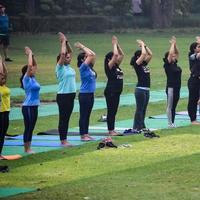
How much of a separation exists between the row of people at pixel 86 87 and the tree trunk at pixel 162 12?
153ft

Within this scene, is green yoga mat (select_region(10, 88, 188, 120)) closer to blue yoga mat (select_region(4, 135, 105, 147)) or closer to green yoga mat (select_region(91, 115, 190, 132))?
green yoga mat (select_region(91, 115, 190, 132))

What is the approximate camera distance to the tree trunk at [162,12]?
224 ft

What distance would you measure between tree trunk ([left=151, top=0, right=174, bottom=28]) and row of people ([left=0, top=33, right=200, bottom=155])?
153 ft

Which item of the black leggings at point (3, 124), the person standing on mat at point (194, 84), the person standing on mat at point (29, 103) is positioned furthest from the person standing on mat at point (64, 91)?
the person standing on mat at point (194, 84)

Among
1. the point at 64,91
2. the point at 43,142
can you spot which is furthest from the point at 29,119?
the point at 43,142

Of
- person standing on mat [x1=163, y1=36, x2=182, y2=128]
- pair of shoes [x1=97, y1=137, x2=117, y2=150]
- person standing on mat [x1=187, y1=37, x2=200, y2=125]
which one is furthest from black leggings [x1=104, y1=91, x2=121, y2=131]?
person standing on mat [x1=187, y1=37, x2=200, y2=125]

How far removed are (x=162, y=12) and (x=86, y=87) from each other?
49.9 metres

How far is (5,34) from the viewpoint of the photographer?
1458 inches

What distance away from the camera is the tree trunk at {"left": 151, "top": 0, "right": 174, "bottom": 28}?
6825 centimetres

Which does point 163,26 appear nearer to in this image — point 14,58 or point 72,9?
point 72,9

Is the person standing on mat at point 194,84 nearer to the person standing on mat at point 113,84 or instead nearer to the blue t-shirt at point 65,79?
the person standing on mat at point 113,84

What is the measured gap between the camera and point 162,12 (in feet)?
225

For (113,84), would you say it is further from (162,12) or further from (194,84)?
(162,12)

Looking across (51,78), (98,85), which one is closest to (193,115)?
(98,85)
